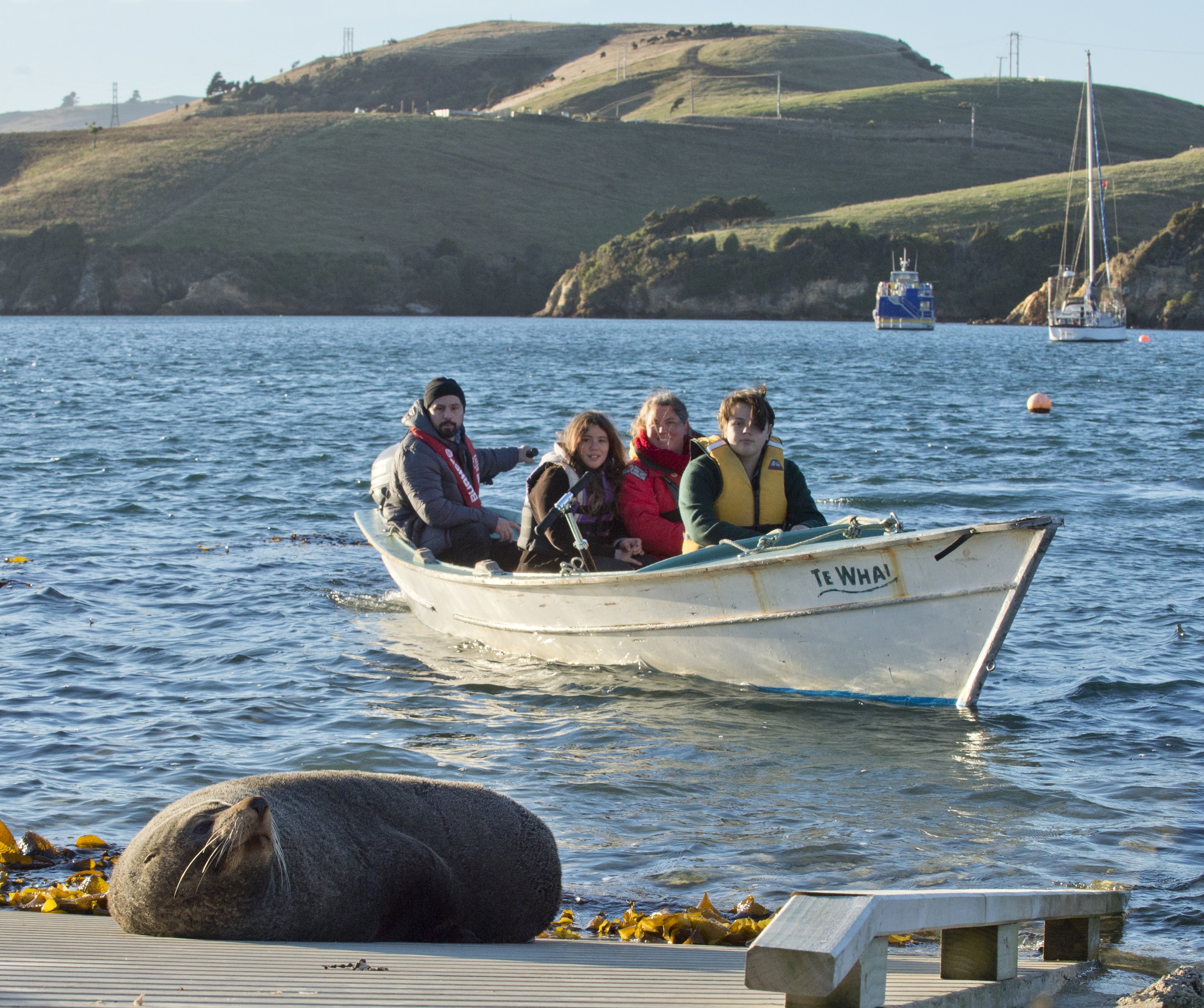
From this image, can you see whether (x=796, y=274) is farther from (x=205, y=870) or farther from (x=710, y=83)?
(x=205, y=870)

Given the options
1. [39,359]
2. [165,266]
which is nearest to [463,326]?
[165,266]

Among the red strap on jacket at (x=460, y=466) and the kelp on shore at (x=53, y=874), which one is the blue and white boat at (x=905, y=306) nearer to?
the red strap on jacket at (x=460, y=466)

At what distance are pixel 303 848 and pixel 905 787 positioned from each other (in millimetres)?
4068

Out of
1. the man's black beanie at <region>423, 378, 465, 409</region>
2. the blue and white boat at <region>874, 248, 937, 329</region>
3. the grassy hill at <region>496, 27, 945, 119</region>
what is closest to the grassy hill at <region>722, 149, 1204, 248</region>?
the blue and white boat at <region>874, 248, 937, 329</region>

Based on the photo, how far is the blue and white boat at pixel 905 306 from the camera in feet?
316

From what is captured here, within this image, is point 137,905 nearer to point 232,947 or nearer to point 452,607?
point 232,947

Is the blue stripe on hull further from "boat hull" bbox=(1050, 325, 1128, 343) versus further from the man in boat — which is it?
"boat hull" bbox=(1050, 325, 1128, 343)

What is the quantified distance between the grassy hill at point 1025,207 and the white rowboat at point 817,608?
113560 millimetres

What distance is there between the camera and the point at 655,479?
967 cm

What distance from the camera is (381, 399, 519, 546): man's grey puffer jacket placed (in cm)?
1043

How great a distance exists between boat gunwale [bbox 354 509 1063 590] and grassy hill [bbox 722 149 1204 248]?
372 feet

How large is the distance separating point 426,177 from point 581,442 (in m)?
137

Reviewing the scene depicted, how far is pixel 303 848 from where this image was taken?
13.1ft

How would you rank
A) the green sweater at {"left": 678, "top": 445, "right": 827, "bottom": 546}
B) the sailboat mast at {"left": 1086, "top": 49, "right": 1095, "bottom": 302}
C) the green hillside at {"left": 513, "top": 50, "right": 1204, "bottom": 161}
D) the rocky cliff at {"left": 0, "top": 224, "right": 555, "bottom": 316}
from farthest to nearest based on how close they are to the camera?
the green hillside at {"left": 513, "top": 50, "right": 1204, "bottom": 161}
the rocky cliff at {"left": 0, "top": 224, "right": 555, "bottom": 316}
the sailboat mast at {"left": 1086, "top": 49, "right": 1095, "bottom": 302}
the green sweater at {"left": 678, "top": 445, "right": 827, "bottom": 546}
